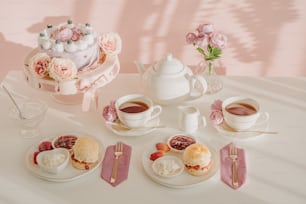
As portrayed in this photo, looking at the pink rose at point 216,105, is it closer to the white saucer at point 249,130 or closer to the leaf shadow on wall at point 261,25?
the white saucer at point 249,130

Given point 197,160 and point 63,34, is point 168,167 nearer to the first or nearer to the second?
point 197,160

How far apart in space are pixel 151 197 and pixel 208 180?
177 mm

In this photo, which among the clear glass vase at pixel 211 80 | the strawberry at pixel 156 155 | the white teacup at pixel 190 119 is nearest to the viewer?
the strawberry at pixel 156 155

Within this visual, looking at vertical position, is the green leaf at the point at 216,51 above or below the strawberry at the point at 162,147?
above

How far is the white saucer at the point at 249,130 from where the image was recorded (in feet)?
5.46

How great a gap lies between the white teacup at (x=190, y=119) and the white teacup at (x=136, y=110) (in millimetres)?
86

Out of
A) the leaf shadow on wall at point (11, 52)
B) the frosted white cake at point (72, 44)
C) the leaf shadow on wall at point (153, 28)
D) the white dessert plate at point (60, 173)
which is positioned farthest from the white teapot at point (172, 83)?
the leaf shadow on wall at point (11, 52)

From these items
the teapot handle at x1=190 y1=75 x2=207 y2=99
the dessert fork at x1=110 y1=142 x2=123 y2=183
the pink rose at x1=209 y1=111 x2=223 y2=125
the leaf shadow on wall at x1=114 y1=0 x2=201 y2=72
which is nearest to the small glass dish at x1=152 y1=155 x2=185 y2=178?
the dessert fork at x1=110 y1=142 x2=123 y2=183

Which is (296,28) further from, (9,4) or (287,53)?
(9,4)

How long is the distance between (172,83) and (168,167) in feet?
1.19

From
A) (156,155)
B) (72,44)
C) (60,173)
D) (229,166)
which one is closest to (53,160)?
(60,173)

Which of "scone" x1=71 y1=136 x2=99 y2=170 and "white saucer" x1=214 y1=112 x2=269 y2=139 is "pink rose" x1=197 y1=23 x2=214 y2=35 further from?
"scone" x1=71 y1=136 x2=99 y2=170

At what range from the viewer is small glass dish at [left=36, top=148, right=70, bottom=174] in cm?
152

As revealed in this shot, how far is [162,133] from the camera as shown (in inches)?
67.4
